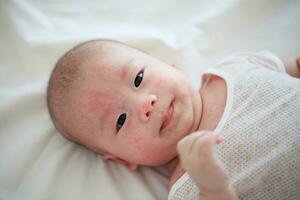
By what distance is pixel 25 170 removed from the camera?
3.68 ft

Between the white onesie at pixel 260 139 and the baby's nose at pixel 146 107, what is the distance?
0.67 feet

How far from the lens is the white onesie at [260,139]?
883 mm

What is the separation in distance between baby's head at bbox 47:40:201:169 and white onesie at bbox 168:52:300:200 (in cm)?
12

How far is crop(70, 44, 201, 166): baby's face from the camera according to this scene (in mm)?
987

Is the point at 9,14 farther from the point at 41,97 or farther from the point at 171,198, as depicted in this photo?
the point at 171,198

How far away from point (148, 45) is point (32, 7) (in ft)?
1.89

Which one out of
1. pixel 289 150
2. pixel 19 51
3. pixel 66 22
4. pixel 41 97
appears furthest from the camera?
pixel 66 22

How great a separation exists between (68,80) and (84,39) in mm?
389

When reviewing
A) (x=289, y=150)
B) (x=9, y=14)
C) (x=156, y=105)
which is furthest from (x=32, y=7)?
(x=289, y=150)

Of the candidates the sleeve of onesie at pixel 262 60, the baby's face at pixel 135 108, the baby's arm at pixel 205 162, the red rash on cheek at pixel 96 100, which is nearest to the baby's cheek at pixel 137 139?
the baby's face at pixel 135 108

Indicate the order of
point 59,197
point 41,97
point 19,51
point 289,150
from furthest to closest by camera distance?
point 19,51 → point 41,97 → point 59,197 → point 289,150

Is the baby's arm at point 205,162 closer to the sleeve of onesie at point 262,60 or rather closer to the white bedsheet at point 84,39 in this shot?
the white bedsheet at point 84,39

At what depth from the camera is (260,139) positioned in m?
0.92

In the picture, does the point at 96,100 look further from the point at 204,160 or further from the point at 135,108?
the point at 204,160
